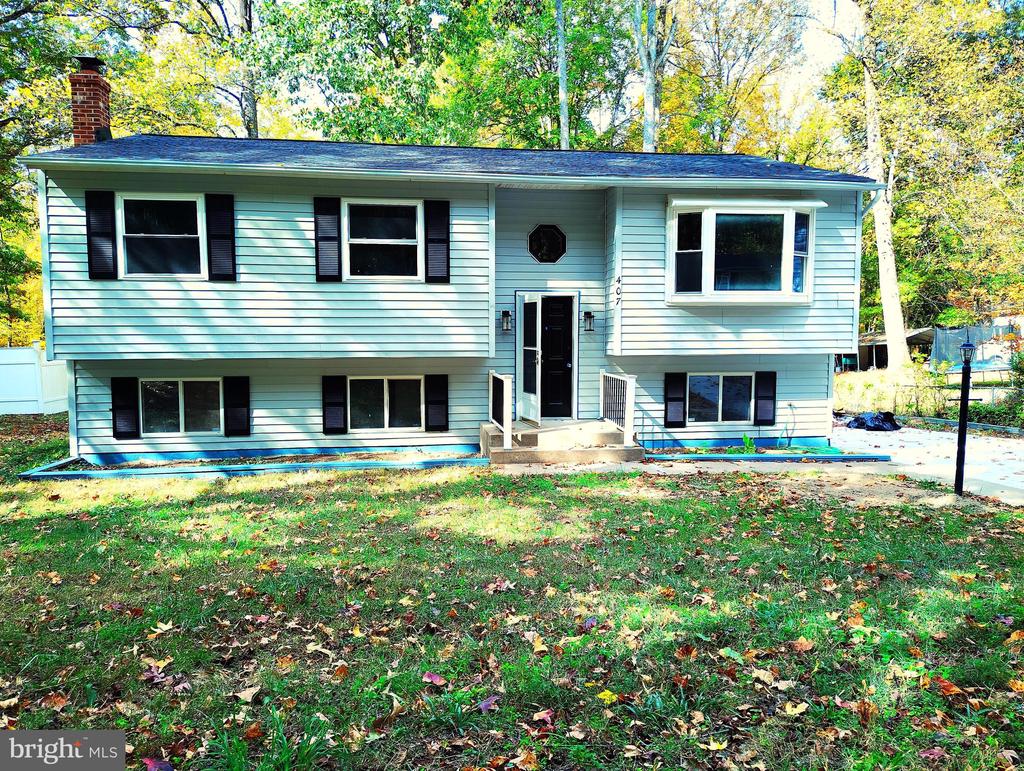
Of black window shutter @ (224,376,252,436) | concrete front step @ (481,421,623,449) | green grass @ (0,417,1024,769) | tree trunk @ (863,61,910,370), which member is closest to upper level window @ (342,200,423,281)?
black window shutter @ (224,376,252,436)

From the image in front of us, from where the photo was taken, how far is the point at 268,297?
921 cm

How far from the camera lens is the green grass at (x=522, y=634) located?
9.20 feet

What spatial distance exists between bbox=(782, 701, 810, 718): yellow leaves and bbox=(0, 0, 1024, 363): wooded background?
18422 mm

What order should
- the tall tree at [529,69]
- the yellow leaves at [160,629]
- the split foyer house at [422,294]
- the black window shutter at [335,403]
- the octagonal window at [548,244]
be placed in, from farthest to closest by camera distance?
the tall tree at [529,69]
the octagonal window at [548,244]
the black window shutter at [335,403]
the split foyer house at [422,294]
the yellow leaves at [160,629]

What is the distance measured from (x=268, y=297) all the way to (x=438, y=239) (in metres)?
2.79

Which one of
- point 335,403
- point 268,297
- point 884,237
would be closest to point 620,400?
point 335,403

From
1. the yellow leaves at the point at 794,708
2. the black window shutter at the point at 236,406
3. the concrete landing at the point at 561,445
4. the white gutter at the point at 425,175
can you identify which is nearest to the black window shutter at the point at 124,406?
the black window shutter at the point at 236,406

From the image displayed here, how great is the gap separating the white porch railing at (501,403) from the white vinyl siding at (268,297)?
2.20ft

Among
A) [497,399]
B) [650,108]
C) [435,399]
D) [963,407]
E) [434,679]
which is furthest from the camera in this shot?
[650,108]

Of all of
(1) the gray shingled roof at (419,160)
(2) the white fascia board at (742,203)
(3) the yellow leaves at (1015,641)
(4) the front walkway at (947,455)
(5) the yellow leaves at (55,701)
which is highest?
(1) the gray shingled roof at (419,160)

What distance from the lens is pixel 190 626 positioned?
12.7 feet

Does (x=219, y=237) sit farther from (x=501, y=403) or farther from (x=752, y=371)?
(x=752, y=371)

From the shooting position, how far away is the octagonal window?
10.6m

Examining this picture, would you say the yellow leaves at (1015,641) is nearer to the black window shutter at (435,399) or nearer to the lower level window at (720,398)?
the lower level window at (720,398)
